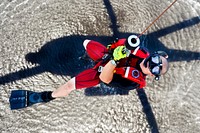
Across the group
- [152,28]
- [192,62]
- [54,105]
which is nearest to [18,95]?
[54,105]

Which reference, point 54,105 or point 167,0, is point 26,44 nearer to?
point 54,105

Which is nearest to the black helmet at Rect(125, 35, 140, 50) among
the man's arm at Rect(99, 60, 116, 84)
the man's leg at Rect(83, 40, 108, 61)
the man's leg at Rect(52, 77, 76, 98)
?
the man's arm at Rect(99, 60, 116, 84)

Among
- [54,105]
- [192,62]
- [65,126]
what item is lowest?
[65,126]

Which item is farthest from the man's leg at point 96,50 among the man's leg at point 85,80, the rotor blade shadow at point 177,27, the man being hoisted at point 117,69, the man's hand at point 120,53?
the rotor blade shadow at point 177,27

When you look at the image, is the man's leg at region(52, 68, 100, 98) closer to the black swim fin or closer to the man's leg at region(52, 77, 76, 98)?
the man's leg at region(52, 77, 76, 98)

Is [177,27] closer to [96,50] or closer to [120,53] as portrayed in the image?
[96,50]

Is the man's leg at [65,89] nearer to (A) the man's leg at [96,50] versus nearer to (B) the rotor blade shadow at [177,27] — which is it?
(A) the man's leg at [96,50]
